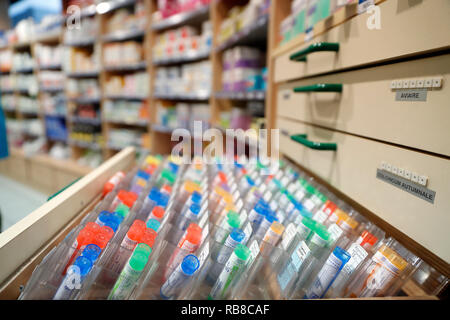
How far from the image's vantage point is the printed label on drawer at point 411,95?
0.54 metres

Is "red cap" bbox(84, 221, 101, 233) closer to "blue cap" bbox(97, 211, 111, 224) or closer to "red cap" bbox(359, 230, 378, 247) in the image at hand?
"blue cap" bbox(97, 211, 111, 224)

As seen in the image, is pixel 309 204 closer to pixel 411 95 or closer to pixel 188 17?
pixel 411 95

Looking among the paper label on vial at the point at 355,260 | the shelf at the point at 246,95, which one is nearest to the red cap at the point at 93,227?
the paper label on vial at the point at 355,260

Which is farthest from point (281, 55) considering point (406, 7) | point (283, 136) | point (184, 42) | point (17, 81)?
point (17, 81)

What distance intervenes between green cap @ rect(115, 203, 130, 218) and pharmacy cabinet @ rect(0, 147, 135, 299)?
0.37ft

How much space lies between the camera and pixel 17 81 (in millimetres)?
4859

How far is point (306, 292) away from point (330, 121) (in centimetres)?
54

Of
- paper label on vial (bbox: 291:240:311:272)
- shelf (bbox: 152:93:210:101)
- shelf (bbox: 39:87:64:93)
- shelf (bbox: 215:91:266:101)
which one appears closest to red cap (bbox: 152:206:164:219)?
paper label on vial (bbox: 291:240:311:272)

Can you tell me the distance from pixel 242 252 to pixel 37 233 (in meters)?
0.47

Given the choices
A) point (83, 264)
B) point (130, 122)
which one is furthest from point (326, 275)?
point (130, 122)

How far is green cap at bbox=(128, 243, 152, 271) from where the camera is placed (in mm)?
551

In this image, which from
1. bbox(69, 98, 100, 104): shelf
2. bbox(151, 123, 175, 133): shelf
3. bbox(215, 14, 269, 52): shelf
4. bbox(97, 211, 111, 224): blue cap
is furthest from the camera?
bbox(69, 98, 100, 104): shelf

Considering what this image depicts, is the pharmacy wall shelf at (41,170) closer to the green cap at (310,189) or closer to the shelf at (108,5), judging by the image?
the shelf at (108,5)

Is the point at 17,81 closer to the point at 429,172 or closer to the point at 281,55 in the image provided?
the point at 281,55
